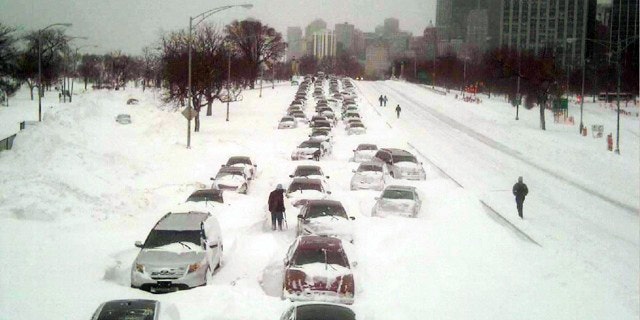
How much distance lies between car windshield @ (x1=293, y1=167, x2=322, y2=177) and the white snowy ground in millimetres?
984

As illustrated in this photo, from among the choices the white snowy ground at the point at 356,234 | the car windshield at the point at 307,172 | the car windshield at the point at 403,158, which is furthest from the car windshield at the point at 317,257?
the car windshield at the point at 403,158

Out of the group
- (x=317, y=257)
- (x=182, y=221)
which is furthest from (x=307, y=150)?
(x=317, y=257)

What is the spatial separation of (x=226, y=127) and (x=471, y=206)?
32.8 m

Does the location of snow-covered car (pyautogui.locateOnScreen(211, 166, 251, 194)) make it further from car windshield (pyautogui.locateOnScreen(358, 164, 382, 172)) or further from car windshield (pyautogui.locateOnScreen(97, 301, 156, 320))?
car windshield (pyautogui.locateOnScreen(97, 301, 156, 320))

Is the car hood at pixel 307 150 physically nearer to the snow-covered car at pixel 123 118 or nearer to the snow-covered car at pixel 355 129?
the snow-covered car at pixel 355 129

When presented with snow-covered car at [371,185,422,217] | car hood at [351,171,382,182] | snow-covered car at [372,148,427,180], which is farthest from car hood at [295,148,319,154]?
snow-covered car at [371,185,422,217]

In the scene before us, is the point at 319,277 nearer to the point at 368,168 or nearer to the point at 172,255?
the point at 172,255

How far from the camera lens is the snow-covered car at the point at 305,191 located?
23.0m

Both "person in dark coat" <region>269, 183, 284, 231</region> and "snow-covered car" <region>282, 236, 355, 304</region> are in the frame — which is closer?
"snow-covered car" <region>282, 236, 355, 304</region>

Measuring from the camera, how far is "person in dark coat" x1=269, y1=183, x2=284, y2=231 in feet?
63.2

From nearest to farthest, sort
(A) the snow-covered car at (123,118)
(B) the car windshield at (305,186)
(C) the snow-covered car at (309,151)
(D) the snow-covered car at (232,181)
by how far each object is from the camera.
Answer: (B) the car windshield at (305,186)
(D) the snow-covered car at (232,181)
(C) the snow-covered car at (309,151)
(A) the snow-covered car at (123,118)

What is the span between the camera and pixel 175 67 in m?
53.0

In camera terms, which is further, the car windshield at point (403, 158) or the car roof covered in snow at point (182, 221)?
the car windshield at point (403, 158)

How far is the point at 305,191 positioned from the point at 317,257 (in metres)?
9.90
